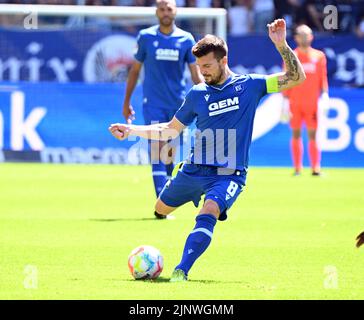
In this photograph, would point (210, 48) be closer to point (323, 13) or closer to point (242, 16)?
point (323, 13)

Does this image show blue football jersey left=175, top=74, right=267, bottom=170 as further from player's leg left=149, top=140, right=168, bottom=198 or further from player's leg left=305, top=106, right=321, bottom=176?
player's leg left=305, top=106, right=321, bottom=176

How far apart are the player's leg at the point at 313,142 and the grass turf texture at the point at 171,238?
0.54 m

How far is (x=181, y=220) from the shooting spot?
13336 mm

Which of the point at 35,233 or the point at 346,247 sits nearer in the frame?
the point at 346,247

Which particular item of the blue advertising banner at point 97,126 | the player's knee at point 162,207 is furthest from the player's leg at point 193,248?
the blue advertising banner at point 97,126

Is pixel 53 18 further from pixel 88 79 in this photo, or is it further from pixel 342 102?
pixel 342 102

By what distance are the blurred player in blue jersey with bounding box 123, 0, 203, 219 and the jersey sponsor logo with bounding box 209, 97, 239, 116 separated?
175 inches

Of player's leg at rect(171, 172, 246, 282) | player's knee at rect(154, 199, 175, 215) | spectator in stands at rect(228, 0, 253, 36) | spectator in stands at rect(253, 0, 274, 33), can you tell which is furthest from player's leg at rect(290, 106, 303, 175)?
player's leg at rect(171, 172, 246, 282)

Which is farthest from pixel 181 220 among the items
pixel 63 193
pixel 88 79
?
pixel 88 79

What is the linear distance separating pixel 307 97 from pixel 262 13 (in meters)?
5.08

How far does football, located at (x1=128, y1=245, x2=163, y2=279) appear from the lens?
29.1 ft
